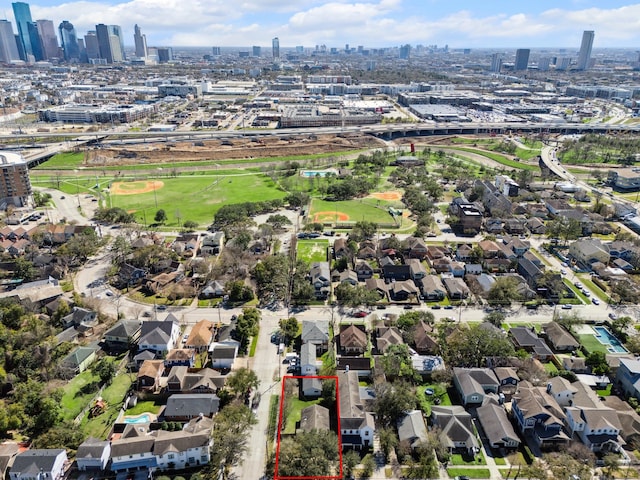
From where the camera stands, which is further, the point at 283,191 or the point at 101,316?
the point at 283,191

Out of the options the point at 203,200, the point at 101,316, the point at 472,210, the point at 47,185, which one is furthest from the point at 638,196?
the point at 47,185

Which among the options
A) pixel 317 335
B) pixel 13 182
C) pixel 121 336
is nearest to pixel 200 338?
pixel 121 336

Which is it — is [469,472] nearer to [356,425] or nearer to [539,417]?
[539,417]

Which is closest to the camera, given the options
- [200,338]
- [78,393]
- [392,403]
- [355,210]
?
[392,403]

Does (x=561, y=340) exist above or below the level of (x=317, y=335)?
below

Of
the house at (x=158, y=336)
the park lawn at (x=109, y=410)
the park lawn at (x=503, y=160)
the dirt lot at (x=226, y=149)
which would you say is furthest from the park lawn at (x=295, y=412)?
the park lawn at (x=503, y=160)

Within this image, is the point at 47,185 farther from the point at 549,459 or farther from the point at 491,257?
the point at 549,459
